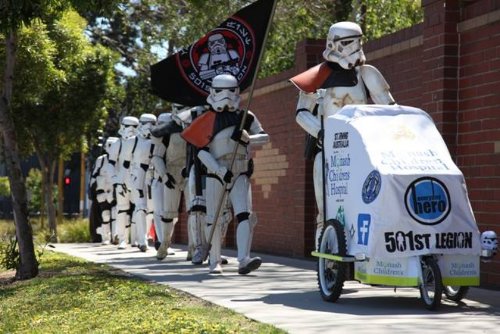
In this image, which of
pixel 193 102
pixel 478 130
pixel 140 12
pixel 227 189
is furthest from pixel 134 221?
pixel 140 12

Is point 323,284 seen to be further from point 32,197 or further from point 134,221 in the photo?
point 32,197

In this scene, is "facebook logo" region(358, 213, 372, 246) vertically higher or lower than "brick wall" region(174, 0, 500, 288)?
lower

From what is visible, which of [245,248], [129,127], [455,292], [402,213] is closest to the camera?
[402,213]

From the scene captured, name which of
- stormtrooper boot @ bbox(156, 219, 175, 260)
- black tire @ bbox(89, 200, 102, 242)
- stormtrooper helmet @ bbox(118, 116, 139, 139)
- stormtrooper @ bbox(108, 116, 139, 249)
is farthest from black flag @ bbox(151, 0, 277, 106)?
black tire @ bbox(89, 200, 102, 242)

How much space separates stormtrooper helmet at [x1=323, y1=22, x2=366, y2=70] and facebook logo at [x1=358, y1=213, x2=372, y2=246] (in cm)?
210

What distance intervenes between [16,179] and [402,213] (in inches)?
255

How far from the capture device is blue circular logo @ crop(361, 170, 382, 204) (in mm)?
8826

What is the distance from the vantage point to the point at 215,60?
14430mm

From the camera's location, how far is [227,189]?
42.3 feet

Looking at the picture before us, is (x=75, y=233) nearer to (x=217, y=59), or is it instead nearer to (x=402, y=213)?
(x=217, y=59)

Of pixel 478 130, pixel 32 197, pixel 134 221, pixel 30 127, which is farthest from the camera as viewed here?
pixel 32 197

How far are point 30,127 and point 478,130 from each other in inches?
651

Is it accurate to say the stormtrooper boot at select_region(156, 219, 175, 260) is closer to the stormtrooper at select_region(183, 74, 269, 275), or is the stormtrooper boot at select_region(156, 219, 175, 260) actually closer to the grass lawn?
the grass lawn

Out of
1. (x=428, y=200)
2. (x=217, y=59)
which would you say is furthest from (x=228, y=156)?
(x=428, y=200)
